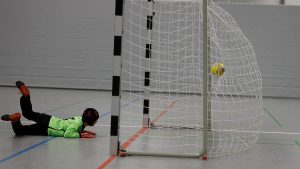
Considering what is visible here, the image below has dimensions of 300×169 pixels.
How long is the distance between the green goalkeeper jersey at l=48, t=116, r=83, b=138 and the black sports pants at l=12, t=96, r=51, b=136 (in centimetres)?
9

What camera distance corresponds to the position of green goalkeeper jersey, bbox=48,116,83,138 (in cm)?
733

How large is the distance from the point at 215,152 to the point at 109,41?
12276 millimetres

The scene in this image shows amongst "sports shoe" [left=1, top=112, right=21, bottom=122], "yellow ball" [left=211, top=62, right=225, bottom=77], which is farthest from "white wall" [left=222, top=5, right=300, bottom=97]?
"sports shoe" [left=1, top=112, right=21, bottom=122]

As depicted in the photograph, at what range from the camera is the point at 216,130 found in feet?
27.6

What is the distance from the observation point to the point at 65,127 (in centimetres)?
741

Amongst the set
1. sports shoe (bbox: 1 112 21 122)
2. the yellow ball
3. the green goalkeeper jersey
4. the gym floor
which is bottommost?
the gym floor

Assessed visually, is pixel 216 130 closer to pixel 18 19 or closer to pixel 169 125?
pixel 169 125

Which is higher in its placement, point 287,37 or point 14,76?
point 287,37

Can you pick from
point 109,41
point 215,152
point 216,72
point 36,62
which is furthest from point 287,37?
point 215,152

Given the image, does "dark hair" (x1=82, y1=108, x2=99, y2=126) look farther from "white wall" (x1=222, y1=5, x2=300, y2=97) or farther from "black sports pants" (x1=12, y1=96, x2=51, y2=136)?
"white wall" (x1=222, y1=5, x2=300, y2=97)

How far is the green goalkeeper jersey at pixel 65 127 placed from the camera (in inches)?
289

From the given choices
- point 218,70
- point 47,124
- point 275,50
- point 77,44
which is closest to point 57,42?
point 77,44

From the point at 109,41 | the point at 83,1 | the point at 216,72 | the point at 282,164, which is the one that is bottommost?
the point at 282,164

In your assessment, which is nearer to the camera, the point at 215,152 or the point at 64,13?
the point at 215,152
